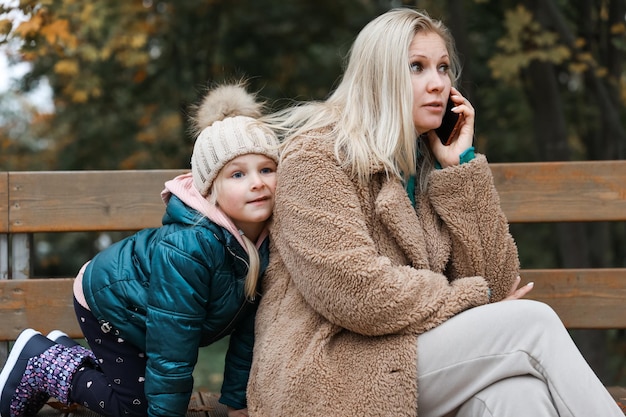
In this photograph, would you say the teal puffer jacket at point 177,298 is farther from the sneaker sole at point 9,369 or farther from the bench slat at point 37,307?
the bench slat at point 37,307

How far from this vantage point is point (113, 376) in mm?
3033

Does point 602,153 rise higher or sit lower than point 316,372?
lower

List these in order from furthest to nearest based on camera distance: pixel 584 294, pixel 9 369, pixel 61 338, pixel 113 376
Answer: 1. pixel 584 294
2. pixel 61 338
3. pixel 9 369
4. pixel 113 376

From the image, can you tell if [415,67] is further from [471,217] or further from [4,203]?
[4,203]

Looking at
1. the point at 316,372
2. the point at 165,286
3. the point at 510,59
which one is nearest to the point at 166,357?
the point at 165,286

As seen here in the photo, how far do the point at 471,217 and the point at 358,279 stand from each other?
528 millimetres

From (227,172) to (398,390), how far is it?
33.8 inches

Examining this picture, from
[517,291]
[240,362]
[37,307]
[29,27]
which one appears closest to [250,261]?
[240,362]

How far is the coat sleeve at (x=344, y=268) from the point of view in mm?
2590

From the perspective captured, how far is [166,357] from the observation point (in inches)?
108

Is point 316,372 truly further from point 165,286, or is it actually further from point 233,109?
point 233,109

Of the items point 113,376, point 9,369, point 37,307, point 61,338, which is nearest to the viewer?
point 113,376

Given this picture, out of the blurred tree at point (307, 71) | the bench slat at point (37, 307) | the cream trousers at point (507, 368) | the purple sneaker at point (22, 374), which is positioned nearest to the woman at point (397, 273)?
the cream trousers at point (507, 368)

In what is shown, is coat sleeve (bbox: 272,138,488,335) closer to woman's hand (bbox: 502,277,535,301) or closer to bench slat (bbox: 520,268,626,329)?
woman's hand (bbox: 502,277,535,301)
